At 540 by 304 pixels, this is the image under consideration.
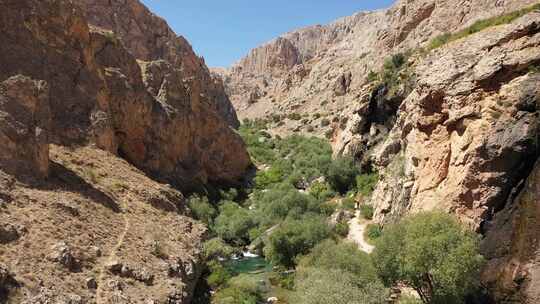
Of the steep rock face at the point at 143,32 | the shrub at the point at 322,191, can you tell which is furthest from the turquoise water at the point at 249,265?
the steep rock face at the point at 143,32

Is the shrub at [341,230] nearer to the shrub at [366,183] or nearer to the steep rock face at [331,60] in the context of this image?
the shrub at [366,183]

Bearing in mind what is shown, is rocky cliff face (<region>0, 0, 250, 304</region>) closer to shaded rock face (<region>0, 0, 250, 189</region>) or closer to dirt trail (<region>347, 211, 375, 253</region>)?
shaded rock face (<region>0, 0, 250, 189</region>)

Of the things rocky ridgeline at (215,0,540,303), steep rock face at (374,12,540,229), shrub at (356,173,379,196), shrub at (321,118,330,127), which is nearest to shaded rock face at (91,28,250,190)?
rocky ridgeline at (215,0,540,303)

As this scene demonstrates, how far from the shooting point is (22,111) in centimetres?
2167

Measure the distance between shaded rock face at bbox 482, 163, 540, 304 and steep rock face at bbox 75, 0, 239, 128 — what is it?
46.2 m

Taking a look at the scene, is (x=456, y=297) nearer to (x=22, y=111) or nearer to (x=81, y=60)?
(x=22, y=111)

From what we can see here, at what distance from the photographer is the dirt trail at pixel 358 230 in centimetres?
3288

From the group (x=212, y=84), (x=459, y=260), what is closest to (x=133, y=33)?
(x=212, y=84)

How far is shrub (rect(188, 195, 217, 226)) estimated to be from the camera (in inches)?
1695

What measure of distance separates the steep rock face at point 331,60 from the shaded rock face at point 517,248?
69.8 ft

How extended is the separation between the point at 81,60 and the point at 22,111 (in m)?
11.3

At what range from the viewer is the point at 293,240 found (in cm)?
3391

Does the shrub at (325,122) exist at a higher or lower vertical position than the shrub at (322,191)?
higher

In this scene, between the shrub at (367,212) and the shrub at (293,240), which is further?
Answer: the shrub at (367,212)
